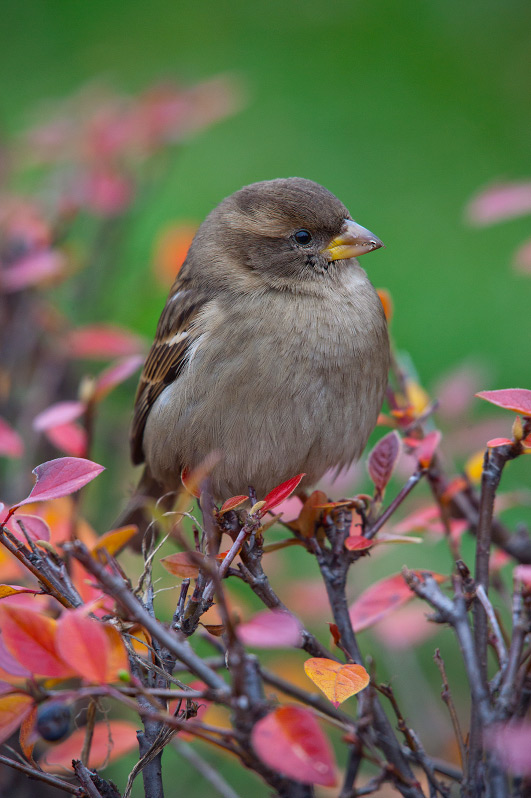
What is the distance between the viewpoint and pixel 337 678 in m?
1.39

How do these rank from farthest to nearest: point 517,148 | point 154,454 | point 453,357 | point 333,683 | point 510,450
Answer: point 517,148 < point 453,357 < point 154,454 < point 510,450 < point 333,683

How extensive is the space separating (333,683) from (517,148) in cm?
546

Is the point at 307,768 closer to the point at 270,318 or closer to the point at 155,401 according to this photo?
the point at 270,318

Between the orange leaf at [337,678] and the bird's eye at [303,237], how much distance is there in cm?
130

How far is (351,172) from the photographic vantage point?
6.11 metres

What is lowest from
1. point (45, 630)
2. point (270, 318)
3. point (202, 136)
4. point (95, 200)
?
point (45, 630)

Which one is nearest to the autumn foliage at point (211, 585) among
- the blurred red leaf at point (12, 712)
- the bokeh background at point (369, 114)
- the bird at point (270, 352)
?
the blurred red leaf at point (12, 712)

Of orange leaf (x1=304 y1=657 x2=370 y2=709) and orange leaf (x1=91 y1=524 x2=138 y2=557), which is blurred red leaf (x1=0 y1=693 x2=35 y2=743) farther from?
orange leaf (x1=304 y1=657 x2=370 y2=709)

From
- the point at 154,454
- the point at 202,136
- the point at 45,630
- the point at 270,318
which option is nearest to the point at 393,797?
the point at 154,454

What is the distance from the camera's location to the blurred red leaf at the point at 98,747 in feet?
5.37

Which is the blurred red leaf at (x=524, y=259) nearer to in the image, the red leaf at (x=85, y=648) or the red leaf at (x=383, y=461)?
the red leaf at (x=383, y=461)

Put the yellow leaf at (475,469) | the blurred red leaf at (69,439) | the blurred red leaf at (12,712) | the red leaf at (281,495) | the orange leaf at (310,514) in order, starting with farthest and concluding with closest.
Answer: the blurred red leaf at (69,439) → the yellow leaf at (475,469) → the orange leaf at (310,514) → the red leaf at (281,495) → the blurred red leaf at (12,712)

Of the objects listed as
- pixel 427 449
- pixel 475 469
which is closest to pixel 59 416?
pixel 427 449

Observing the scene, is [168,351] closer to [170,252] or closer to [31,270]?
[31,270]
